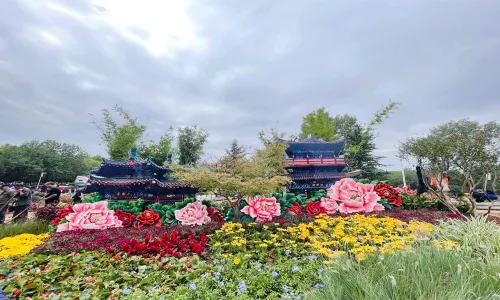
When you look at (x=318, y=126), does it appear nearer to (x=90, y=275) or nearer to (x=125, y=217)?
(x=125, y=217)

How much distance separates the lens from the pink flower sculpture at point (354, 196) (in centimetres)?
664

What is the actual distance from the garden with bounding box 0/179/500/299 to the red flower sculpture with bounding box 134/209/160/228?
0.07 feet

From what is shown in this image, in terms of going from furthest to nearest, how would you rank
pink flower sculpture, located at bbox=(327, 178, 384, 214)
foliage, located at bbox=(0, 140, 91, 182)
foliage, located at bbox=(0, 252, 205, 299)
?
foliage, located at bbox=(0, 140, 91, 182), pink flower sculpture, located at bbox=(327, 178, 384, 214), foliage, located at bbox=(0, 252, 205, 299)

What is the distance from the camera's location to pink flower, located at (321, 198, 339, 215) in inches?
264

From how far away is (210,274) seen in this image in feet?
9.86

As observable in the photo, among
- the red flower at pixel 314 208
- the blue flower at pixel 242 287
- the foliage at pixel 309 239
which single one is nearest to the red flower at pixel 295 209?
the red flower at pixel 314 208

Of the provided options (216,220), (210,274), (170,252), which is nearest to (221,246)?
(170,252)

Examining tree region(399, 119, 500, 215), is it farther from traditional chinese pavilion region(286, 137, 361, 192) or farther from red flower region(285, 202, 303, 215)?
red flower region(285, 202, 303, 215)

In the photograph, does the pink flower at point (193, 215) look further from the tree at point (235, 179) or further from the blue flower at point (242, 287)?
the blue flower at point (242, 287)

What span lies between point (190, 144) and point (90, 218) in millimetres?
13443

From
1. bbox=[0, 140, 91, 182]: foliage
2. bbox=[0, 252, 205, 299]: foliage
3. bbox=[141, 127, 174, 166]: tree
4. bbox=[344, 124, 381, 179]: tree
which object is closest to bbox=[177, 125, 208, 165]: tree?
bbox=[141, 127, 174, 166]: tree

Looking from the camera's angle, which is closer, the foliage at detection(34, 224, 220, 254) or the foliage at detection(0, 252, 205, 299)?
the foliage at detection(0, 252, 205, 299)

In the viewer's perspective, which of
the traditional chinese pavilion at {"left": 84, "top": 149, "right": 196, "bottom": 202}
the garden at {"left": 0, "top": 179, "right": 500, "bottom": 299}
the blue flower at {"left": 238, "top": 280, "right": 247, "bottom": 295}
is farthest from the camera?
the traditional chinese pavilion at {"left": 84, "top": 149, "right": 196, "bottom": 202}

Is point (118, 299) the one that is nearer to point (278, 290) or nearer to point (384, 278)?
point (278, 290)
